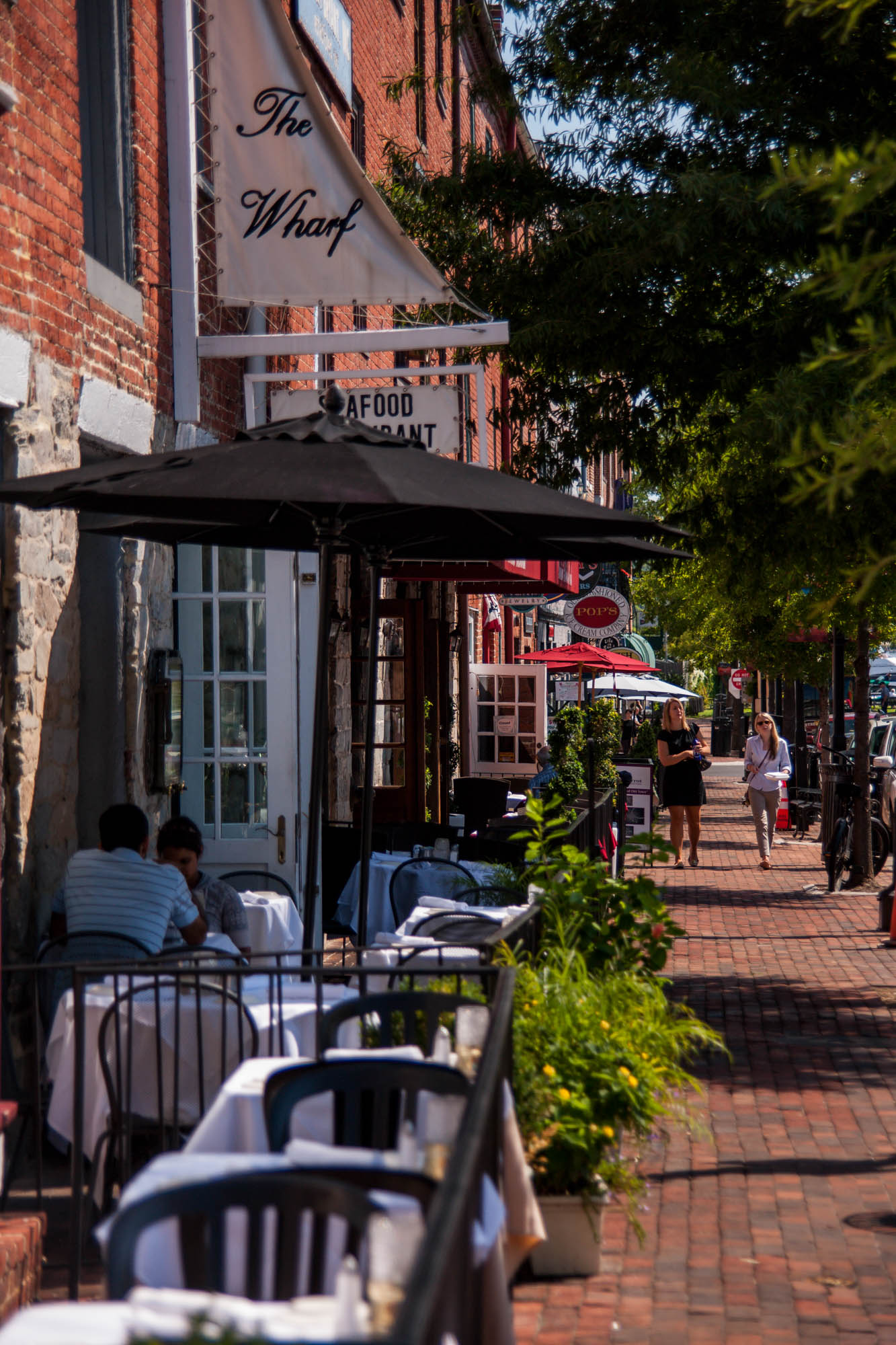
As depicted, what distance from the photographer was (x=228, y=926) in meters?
7.22

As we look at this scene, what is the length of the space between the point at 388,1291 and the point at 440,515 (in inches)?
180

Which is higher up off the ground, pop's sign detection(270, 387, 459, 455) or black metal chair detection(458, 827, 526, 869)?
pop's sign detection(270, 387, 459, 455)

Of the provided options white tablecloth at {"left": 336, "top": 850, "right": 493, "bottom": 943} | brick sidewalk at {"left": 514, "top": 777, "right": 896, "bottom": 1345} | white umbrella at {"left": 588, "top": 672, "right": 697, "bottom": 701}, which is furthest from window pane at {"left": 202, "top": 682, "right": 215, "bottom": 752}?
white umbrella at {"left": 588, "top": 672, "right": 697, "bottom": 701}

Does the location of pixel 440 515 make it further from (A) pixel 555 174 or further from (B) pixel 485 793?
(B) pixel 485 793

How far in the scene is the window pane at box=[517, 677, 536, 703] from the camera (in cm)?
2253

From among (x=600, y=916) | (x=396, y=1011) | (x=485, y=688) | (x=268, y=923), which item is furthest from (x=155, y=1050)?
(x=485, y=688)

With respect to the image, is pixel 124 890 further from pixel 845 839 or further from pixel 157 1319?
pixel 845 839

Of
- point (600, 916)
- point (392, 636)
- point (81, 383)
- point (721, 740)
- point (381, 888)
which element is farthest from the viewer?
point (721, 740)

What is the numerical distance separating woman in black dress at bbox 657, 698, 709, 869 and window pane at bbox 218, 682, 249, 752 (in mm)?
9589

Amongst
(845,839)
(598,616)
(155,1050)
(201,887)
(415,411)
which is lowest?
(845,839)

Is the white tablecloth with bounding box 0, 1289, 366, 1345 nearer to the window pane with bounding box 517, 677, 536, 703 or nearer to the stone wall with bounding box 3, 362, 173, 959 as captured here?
the stone wall with bounding box 3, 362, 173, 959

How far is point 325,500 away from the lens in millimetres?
5066

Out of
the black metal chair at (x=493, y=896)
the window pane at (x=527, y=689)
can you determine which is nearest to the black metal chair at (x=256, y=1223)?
the black metal chair at (x=493, y=896)

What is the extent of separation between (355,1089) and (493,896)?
483 centimetres
